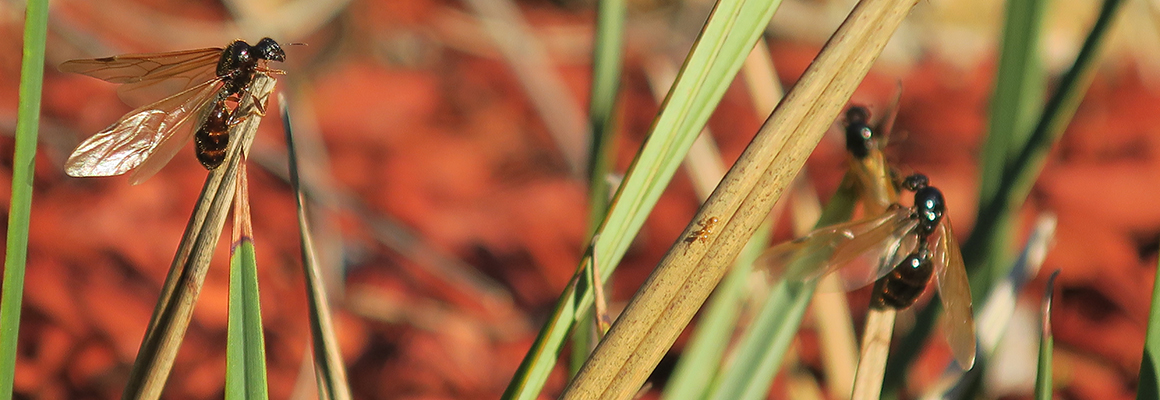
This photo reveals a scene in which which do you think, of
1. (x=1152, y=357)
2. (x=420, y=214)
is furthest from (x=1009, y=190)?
(x=420, y=214)

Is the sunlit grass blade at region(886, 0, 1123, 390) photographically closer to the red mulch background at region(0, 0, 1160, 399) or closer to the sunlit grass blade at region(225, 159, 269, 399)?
the red mulch background at region(0, 0, 1160, 399)

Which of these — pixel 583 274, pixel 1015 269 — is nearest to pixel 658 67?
pixel 1015 269

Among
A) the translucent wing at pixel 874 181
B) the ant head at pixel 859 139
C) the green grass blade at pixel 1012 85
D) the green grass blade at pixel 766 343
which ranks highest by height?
the green grass blade at pixel 1012 85

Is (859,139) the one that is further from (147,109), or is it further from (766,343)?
(147,109)

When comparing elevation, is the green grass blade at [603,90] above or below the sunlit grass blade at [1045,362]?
above

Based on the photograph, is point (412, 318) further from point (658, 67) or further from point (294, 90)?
point (658, 67)

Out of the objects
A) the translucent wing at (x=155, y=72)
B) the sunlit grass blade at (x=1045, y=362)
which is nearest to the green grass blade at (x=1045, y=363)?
the sunlit grass blade at (x=1045, y=362)

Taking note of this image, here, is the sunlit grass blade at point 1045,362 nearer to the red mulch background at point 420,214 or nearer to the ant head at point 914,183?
the ant head at point 914,183
